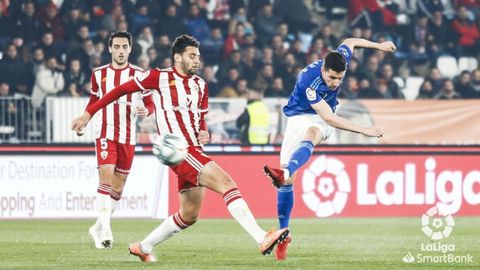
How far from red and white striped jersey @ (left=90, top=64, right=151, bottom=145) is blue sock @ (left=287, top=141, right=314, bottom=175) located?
2.26m

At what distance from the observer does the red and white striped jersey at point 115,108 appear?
13438mm

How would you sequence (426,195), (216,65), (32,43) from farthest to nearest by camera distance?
(216,65) < (32,43) < (426,195)

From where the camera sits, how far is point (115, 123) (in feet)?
44.7

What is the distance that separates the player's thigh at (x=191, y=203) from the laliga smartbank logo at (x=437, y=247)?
1963mm

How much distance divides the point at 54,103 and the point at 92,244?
18.5 ft

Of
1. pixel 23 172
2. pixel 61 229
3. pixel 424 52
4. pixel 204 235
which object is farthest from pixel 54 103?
pixel 424 52

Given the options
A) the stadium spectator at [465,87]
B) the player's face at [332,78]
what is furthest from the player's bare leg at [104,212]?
the stadium spectator at [465,87]

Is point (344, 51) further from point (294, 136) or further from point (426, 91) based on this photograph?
point (426, 91)

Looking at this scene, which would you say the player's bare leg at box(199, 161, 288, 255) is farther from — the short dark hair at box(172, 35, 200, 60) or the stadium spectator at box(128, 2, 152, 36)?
the stadium spectator at box(128, 2, 152, 36)

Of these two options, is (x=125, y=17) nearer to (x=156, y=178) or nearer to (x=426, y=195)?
(x=156, y=178)

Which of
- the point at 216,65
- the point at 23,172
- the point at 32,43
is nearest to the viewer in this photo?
the point at 23,172

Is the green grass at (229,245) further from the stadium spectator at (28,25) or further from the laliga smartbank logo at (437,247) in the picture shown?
the stadium spectator at (28,25)

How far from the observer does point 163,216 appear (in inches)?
709

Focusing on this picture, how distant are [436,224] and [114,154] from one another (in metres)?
4.78
